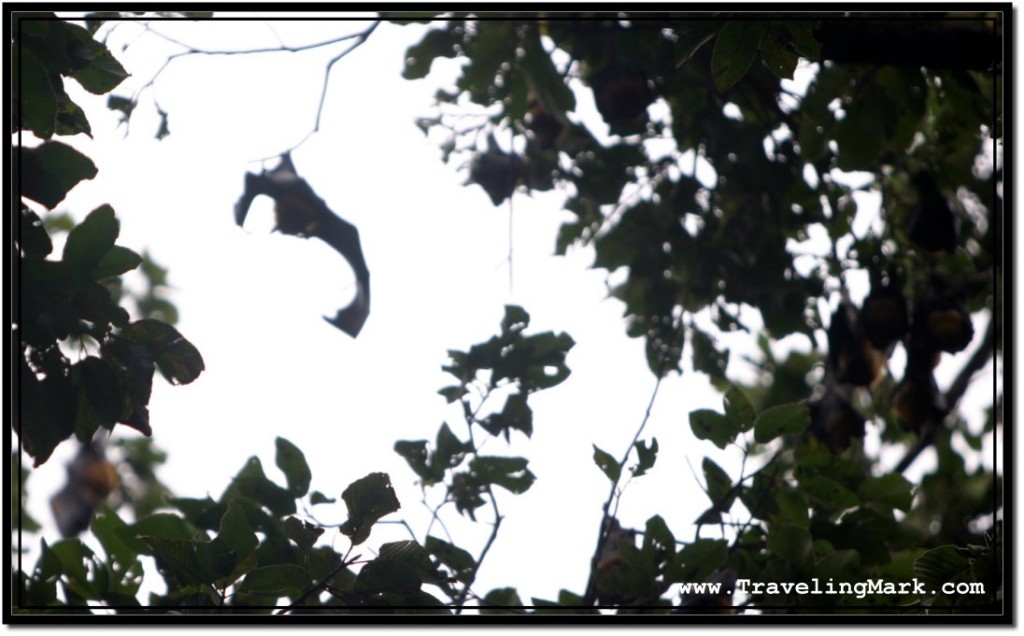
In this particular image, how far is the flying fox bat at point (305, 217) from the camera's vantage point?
187 cm

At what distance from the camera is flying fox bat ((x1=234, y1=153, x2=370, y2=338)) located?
1869mm

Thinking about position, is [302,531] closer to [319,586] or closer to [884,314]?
[319,586]

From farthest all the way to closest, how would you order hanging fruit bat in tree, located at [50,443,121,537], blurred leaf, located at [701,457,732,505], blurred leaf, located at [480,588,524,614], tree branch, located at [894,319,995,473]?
tree branch, located at [894,319,995,473]
hanging fruit bat in tree, located at [50,443,121,537]
blurred leaf, located at [701,457,732,505]
blurred leaf, located at [480,588,524,614]

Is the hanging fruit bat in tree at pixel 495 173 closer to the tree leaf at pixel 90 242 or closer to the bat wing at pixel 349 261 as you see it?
the bat wing at pixel 349 261

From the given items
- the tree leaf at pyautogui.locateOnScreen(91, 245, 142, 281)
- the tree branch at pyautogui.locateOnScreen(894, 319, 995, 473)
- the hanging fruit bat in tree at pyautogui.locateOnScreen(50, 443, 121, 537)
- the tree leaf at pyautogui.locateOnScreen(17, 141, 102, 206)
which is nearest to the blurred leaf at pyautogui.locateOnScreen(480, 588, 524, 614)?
the tree leaf at pyautogui.locateOnScreen(91, 245, 142, 281)

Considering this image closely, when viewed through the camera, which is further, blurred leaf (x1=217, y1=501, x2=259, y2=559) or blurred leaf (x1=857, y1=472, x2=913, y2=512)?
blurred leaf (x1=857, y1=472, x2=913, y2=512)

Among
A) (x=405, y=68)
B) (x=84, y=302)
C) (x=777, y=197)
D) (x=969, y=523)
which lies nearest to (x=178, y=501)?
(x=84, y=302)

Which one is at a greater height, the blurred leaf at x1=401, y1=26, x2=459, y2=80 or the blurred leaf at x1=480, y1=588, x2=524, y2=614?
the blurred leaf at x1=401, y1=26, x2=459, y2=80

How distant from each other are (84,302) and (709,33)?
95 cm

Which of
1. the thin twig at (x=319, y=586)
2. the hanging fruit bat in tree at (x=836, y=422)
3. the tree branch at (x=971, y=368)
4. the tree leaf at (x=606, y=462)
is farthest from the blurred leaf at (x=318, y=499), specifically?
the tree branch at (x=971, y=368)

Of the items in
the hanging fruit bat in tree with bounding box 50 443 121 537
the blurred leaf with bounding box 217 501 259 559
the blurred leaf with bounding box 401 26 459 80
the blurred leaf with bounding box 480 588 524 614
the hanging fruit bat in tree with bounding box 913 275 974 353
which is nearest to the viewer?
the blurred leaf with bounding box 217 501 259 559

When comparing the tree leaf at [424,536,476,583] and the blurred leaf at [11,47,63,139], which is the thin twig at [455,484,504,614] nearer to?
the tree leaf at [424,536,476,583]

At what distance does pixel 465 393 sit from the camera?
1906 millimetres

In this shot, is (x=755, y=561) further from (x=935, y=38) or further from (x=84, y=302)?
(x=84, y=302)
